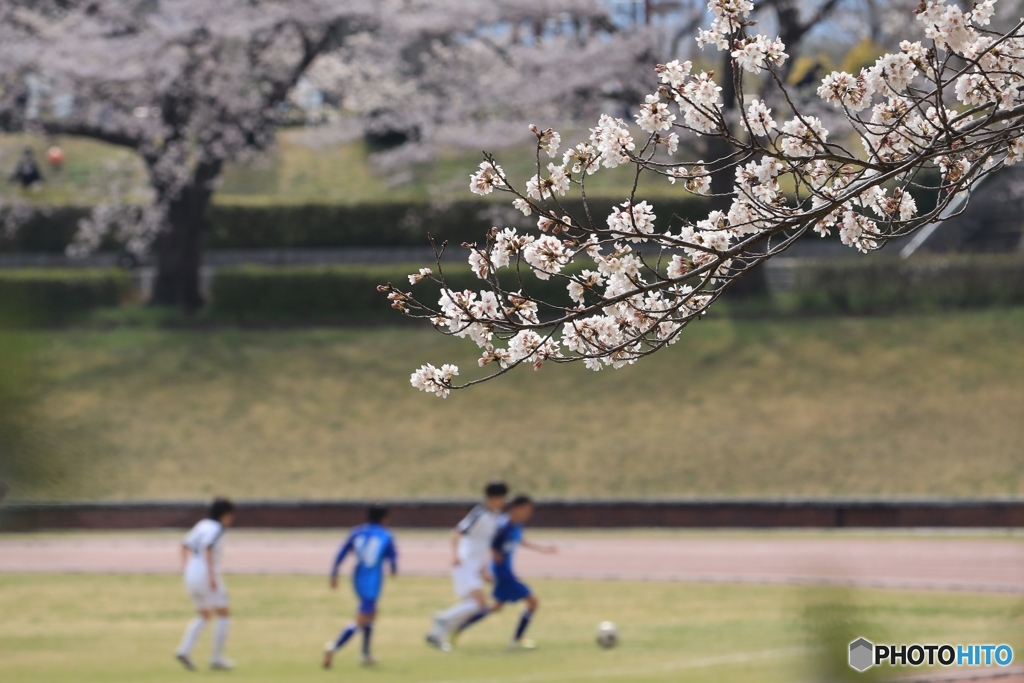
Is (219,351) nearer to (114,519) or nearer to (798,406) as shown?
(114,519)

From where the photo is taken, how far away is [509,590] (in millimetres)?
10875

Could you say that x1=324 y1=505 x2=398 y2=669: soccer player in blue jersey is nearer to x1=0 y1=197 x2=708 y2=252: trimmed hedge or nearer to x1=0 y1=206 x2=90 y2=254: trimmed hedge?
x1=0 y1=197 x2=708 y2=252: trimmed hedge

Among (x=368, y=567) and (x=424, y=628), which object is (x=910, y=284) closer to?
(x=424, y=628)

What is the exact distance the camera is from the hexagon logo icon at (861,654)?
3504 millimetres

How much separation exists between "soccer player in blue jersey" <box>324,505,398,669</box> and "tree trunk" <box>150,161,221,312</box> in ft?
53.1

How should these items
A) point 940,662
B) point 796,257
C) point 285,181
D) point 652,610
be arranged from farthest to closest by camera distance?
point 285,181
point 796,257
point 652,610
point 940,662

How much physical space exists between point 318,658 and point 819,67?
27.8m

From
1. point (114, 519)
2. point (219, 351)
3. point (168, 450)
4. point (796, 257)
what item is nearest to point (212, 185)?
point (219, 351)

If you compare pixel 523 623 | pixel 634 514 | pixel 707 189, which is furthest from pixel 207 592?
pixel 634 514

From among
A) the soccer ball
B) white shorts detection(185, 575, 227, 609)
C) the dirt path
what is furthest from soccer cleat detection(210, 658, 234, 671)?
the dirt path

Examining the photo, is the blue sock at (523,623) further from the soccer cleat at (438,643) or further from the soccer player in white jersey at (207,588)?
the soccer player in white jersey at (207,588)

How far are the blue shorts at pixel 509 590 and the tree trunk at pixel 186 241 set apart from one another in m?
16.2

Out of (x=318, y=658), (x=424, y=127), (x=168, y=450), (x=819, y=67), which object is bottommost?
(x=318, y=658)

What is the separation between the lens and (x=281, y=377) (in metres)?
22.5
